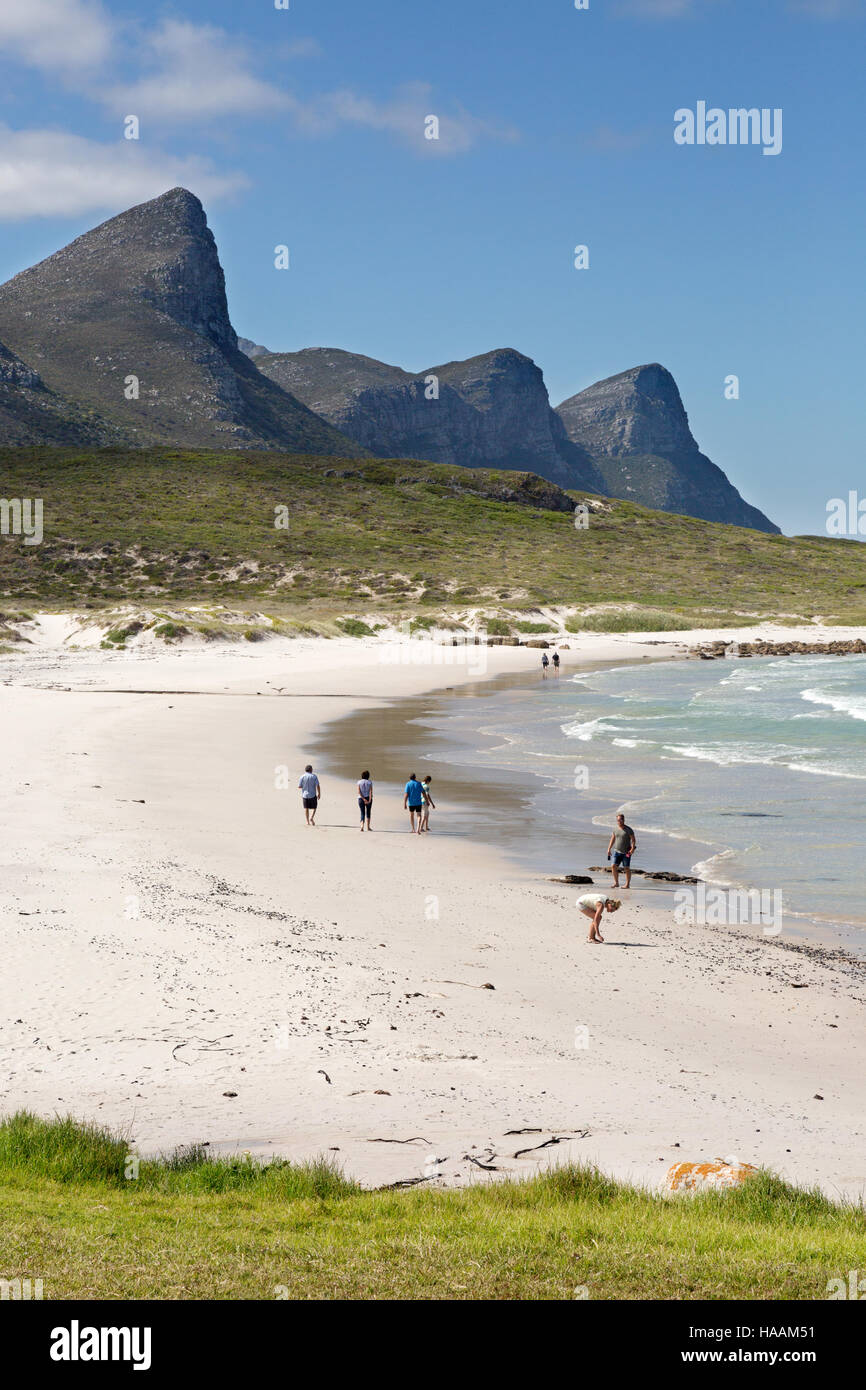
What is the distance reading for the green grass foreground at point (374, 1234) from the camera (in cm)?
582

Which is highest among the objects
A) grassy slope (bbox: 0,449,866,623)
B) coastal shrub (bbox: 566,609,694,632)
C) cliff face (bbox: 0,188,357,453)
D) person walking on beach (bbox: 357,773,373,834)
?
cliff face (bbox: 0,188,357,453)

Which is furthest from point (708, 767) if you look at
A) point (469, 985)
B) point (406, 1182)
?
point (406, 1182)

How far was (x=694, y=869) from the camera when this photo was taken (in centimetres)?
1944

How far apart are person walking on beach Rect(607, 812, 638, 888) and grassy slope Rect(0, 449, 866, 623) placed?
6496cm

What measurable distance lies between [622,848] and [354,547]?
88749 millimetres

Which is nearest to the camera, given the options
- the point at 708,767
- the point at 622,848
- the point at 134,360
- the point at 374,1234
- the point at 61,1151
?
the point at 374,1234

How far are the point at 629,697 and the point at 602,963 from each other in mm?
36296

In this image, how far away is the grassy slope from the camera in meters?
88.8

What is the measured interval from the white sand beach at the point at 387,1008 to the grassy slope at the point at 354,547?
63.6 meters

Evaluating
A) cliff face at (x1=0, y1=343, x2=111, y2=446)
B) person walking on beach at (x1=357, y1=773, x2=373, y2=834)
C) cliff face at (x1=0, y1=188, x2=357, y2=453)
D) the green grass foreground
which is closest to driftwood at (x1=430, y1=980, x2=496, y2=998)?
the green grass foreground

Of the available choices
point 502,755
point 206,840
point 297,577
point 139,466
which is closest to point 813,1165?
point 206,840

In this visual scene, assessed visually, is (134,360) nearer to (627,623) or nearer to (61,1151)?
(627,623)

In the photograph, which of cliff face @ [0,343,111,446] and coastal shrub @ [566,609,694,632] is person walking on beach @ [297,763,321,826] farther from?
cliff face @ [0,343,111,446]

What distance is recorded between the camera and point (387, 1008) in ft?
38.2
